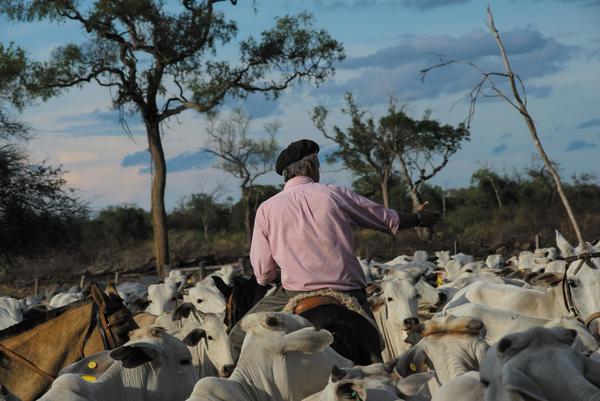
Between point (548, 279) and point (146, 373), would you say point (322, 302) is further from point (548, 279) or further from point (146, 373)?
point (548, 279)

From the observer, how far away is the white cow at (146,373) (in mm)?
5617

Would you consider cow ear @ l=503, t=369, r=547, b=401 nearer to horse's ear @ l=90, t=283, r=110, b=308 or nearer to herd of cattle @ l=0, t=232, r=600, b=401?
herd of cattle @ l=0, t=232, r=600, b=401

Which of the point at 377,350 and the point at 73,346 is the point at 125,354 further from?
the point at 73,346

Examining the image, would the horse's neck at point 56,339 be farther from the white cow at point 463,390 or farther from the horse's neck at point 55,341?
the white cow at point 463,390

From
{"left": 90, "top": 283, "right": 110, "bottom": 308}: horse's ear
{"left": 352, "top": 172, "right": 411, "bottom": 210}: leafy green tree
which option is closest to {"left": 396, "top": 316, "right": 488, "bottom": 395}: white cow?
{"left": 90, "top": 283, "right": 110, "bottom": 308}: horse's ear

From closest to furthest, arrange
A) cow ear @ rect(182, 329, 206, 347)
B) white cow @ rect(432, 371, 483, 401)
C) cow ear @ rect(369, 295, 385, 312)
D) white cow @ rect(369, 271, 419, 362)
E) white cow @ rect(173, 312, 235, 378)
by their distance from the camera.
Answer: white cow @ rect(432, 371, 483, 401) → cow ear @ rect(182, 329, 206, 347) → white cow @ rect(173, 312, 235, 378) → white cow @ rect(369, 271, 419, 362) → cow ear @ rect(369, 295, 385, 312)

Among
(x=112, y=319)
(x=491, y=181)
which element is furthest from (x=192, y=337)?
(x=491, y=181)

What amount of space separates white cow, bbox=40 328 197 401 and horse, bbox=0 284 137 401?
1.34 m

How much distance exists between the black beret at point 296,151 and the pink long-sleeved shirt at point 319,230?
0.20m

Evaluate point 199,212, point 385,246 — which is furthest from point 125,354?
point 199,212

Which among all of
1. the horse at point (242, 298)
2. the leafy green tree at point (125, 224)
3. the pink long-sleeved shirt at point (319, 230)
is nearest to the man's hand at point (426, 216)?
the pink long-sleeved shirt at point (319, 230)

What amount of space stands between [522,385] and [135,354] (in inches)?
111

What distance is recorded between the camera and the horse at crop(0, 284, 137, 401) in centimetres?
727

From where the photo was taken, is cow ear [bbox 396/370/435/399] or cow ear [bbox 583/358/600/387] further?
cow ear [bbox 396/370/435/399]
